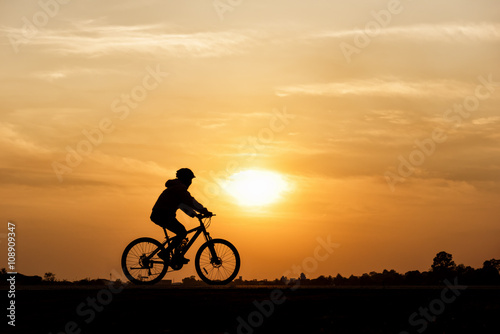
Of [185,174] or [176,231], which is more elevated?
[185,174]

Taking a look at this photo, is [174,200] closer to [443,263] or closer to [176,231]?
[176,231]

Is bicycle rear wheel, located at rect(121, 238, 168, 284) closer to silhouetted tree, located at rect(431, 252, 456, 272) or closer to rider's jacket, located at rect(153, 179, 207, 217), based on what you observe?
rider's jacket, located at rect(153, 179, 207, 217)

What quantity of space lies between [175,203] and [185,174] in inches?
31.4

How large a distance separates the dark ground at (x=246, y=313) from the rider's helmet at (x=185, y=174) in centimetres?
492

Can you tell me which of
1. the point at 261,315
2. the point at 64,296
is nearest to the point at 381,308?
the point at 261,315

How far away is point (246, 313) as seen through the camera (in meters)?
11.6

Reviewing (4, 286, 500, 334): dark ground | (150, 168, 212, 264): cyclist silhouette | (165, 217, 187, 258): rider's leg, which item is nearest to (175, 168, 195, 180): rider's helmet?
(150, 168, 212, 264): cyclist silhouette

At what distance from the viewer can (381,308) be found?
482 inches

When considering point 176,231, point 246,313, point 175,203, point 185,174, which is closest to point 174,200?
point 175,203

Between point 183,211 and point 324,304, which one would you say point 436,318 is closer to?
point 324,304

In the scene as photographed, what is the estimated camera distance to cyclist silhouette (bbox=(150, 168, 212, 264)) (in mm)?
18594

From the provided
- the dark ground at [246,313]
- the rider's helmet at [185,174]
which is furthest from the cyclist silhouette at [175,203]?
the dark ground at [246,313]

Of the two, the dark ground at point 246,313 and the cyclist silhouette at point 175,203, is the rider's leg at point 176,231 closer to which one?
the cyclist silhouette at point 175,203

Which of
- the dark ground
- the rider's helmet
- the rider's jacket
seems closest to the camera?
the dark ground
